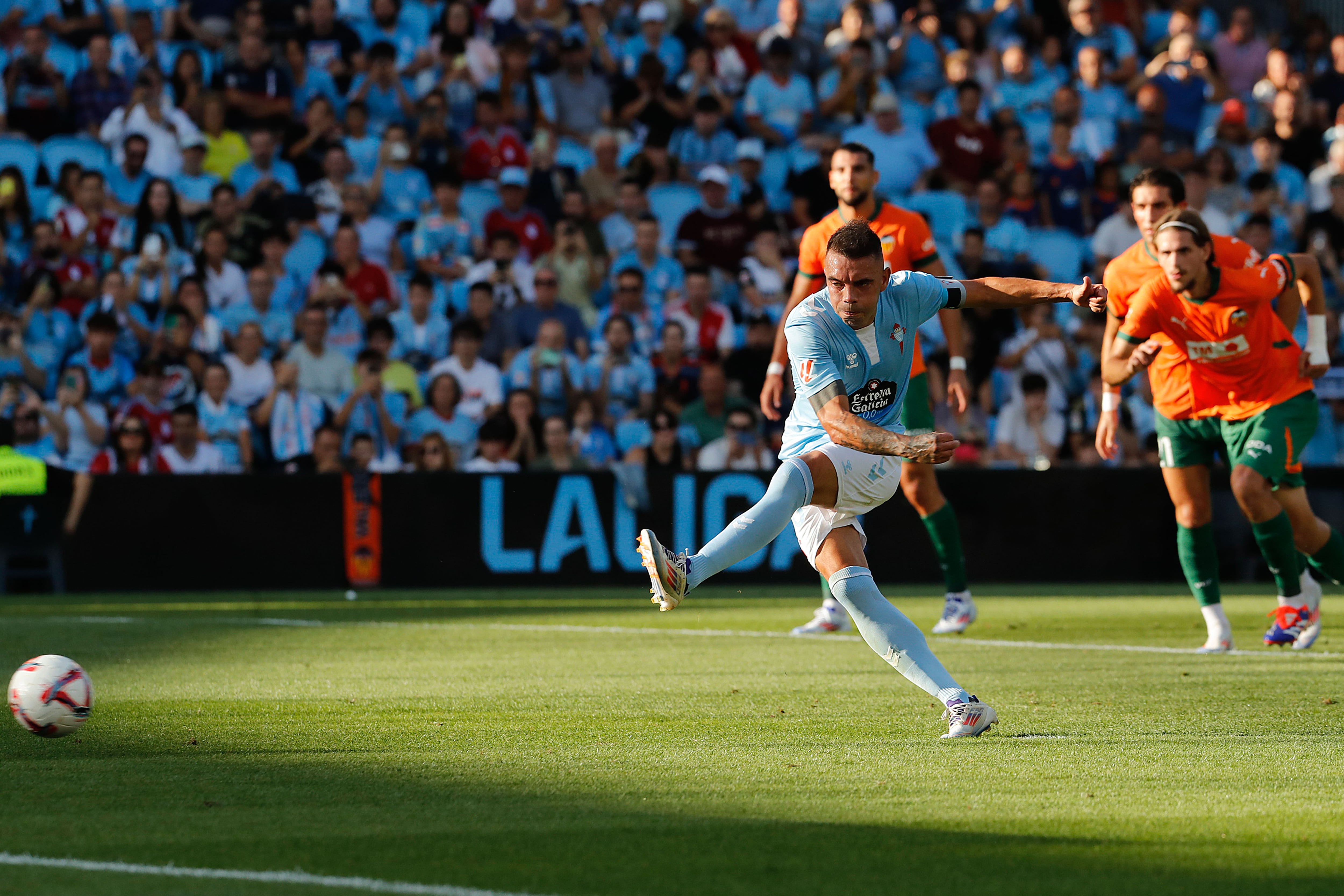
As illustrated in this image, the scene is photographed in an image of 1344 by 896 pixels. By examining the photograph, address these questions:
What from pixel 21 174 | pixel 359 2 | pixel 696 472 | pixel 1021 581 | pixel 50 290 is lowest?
pixel 1021 581

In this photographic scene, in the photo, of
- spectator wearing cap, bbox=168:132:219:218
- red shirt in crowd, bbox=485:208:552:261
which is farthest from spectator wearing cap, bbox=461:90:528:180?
spectator wearing cap, bbox=168:132:219:218

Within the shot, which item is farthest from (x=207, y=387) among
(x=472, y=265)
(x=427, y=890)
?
(x=427, y=890)

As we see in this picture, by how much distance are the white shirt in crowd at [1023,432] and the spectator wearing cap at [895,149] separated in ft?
11.2

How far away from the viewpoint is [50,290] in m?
16.2

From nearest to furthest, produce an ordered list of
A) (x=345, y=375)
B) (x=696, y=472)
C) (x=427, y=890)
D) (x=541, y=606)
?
(x=427, y=890) → (x=541, y=606) → (x=696, y=472) → (x=345, y=375)

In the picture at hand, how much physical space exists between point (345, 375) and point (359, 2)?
5546 mm

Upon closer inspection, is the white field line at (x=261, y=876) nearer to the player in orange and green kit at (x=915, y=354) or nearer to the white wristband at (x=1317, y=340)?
the player in orange and green kit at (x=915, y=354)

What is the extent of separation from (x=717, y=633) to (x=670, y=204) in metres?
8.97

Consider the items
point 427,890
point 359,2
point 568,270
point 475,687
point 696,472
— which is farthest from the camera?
point 359,2

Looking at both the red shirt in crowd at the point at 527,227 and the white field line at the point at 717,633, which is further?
the red shirt in crowd at the point at 527,227

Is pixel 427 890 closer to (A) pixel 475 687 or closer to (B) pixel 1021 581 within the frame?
(A) pixel 475 687

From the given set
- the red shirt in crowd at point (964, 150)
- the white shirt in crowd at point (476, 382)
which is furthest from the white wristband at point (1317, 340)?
the red shirt in crowd at point (964, 150)

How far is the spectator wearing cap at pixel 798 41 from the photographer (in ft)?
66.0

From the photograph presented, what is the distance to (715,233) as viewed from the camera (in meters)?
17.9
